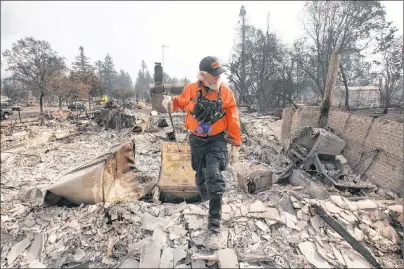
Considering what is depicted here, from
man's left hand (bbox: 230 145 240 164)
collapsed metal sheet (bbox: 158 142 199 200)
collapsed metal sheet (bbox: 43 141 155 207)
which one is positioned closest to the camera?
man's left hand (bbox: 230 145 240 164)

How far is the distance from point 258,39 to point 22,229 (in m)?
28.6

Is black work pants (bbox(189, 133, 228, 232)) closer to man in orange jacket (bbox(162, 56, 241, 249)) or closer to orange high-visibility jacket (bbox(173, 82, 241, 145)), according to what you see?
man in orange jacket (bbox(162, 56, 241, 249))

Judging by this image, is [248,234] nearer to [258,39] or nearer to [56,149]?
[56,149]

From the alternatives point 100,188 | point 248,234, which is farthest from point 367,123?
point 100,188

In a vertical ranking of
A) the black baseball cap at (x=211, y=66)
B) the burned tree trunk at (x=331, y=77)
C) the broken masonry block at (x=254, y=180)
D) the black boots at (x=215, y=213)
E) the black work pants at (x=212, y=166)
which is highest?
the burned tree trunk at (x=331, y=77)

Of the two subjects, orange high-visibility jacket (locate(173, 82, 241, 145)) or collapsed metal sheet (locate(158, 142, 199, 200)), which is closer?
orange high-visibility jacket (locate(173, 82, 241, 145))

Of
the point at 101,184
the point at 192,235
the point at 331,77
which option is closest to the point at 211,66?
the point at 192,235

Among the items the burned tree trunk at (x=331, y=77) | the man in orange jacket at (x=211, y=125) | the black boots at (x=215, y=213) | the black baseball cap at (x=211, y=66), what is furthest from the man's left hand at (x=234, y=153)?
the burned tree trunk at (x=331, y=77)

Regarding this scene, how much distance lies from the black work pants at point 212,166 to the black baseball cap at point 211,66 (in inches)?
28.6

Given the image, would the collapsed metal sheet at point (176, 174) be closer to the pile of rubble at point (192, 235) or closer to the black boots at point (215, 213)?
the pile of rubble at point (192, 235)

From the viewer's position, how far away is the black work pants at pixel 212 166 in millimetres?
2645

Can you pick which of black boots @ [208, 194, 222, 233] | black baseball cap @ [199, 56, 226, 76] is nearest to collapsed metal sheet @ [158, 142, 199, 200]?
black boots @ [208, 194, 222, 233]

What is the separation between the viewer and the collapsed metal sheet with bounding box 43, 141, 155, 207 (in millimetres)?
3354

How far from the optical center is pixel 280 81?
82.3 feet
